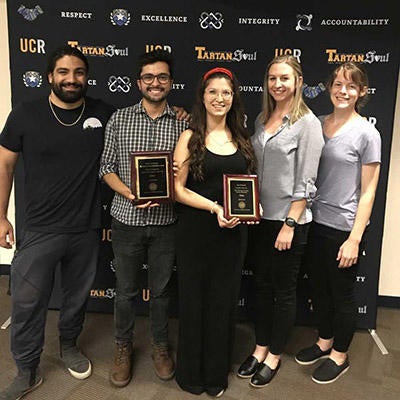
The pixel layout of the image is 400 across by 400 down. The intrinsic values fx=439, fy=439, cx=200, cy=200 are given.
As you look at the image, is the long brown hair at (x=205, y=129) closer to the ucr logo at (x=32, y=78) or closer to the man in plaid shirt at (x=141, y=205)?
the man in plaid shirt at (x=141, y=205)

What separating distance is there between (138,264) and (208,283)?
0.42m

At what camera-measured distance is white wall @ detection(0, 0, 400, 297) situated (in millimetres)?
3176

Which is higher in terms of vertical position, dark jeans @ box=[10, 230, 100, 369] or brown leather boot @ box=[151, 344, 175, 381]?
dark jeans @ box=[10, 230, 100, 369]

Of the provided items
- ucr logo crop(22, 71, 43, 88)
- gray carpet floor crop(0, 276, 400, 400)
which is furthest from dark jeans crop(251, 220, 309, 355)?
ucr logo crop(22, 71, 43, 88)

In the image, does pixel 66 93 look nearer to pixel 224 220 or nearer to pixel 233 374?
pixel 224 220

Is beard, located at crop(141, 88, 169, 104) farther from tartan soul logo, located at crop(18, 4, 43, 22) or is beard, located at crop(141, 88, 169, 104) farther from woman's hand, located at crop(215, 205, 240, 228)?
tartan soul logo, located at crop(18, 4, 43, 22)

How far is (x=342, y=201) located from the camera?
2.33m

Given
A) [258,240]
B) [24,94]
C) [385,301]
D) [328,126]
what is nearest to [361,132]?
[328,126]

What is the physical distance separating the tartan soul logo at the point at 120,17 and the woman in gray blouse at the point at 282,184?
1.13m

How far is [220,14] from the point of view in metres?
2.77

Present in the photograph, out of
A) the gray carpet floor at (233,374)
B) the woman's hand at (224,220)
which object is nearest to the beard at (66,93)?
the woman's hand at (224,220)

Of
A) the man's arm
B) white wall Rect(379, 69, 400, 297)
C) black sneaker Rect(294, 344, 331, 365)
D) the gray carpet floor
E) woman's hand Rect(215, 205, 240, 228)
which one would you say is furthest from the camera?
white wall Rect(379, 69, 400, 297)

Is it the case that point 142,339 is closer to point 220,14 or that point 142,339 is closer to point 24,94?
point 24,94

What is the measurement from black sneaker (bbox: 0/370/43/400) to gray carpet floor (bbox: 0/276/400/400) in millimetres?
39
